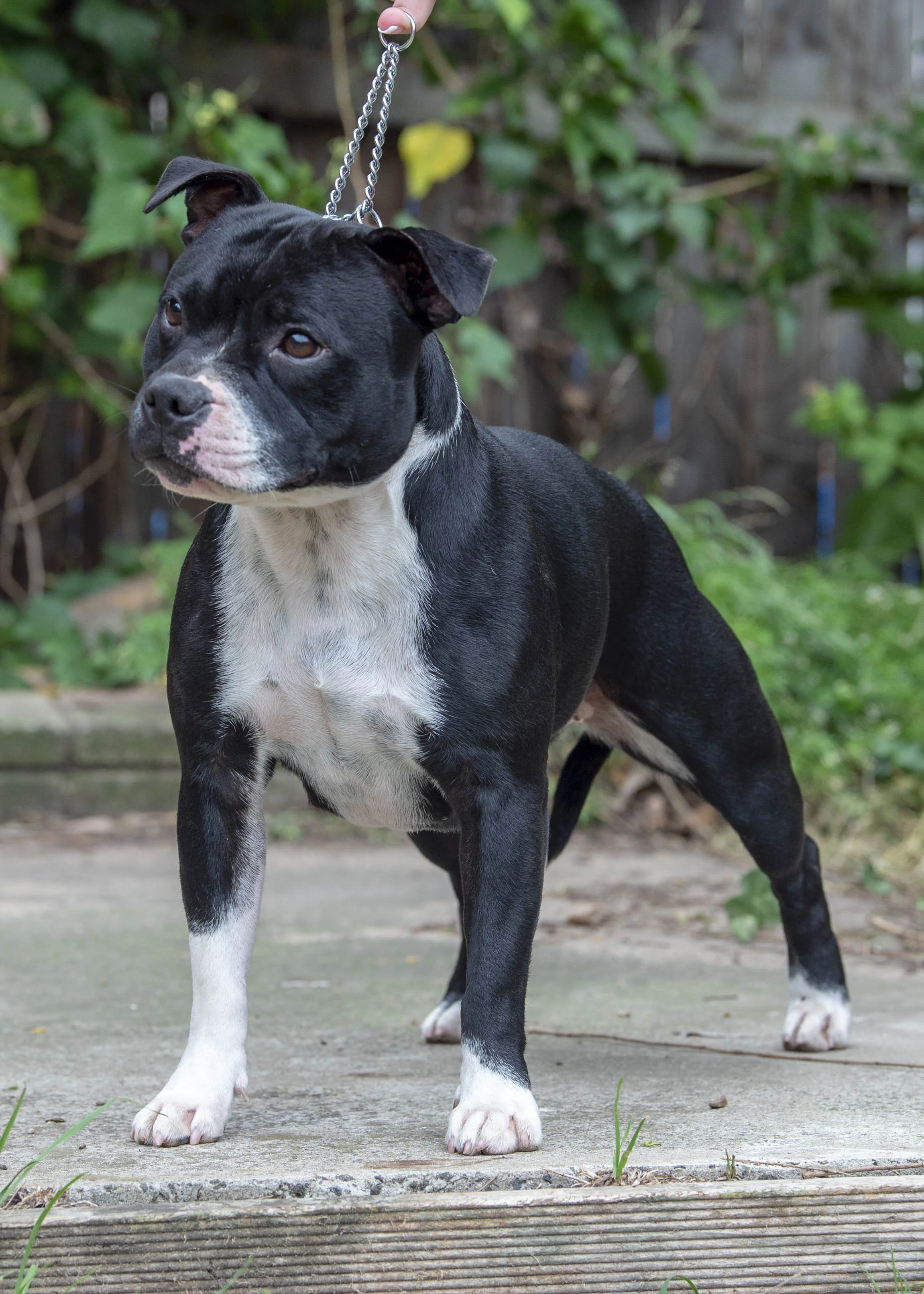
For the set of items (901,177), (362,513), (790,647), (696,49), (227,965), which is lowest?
(790,647)

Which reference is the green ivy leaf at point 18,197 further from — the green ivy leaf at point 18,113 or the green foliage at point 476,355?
the green foliage at point 476,355

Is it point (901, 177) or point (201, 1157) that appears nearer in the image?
point (201, 1157)

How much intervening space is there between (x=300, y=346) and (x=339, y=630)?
434 mm

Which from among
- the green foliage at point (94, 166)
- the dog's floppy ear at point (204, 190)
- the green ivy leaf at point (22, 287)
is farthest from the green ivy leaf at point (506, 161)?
the dog's floppy ear at point (204, 190)

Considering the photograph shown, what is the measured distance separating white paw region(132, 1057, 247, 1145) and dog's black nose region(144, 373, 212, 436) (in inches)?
36.4

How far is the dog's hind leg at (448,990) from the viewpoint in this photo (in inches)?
113

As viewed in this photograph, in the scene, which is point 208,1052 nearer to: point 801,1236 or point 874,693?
point 801,1236

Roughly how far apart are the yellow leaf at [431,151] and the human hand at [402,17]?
334 cm

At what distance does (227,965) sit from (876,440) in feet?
16.7

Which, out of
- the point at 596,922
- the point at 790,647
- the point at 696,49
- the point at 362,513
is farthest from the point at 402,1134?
the point at 696,49

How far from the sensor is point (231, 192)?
8.16ft

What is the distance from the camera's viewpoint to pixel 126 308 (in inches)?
→ 232

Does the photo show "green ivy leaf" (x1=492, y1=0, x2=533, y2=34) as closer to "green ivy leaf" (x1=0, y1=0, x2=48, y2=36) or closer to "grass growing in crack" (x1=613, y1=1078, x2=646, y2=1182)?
"green ivy leaf" (x1=0, y1=0, x2=48, y2=36)

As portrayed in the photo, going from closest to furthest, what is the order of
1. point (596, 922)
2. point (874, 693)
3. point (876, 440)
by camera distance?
point (596, 922) < point (874, 693) < point (876, 440)
